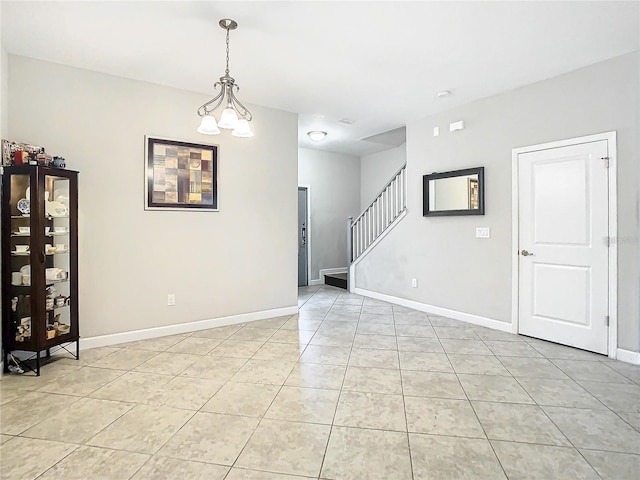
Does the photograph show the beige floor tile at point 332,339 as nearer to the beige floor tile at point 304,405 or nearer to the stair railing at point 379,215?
the beige floor tile at point 304,405

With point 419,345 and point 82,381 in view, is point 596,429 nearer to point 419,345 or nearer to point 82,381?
point 419,345

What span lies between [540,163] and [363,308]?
292cm

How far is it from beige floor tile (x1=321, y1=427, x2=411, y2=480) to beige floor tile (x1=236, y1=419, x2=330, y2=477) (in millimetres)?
66

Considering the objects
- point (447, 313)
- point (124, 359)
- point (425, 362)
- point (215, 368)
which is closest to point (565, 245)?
point (447, 313)

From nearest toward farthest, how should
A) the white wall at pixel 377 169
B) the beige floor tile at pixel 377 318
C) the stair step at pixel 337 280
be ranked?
the beige floor tile at pixel 377 318 < the stair step at pixel 337 280 < the white wall at pixel 377 169

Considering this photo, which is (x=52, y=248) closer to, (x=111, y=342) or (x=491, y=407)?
(x=111, y=342)

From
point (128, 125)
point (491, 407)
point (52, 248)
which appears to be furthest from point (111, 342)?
point (491, 407)

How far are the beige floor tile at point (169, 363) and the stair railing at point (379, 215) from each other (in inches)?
142

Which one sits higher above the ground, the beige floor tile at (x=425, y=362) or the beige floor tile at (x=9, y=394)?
the beige floor tile at (x=425, y=362)

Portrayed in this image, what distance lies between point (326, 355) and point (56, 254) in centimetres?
261

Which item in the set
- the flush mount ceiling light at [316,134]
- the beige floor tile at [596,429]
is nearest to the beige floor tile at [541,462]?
the beige floor tile at [596,429]

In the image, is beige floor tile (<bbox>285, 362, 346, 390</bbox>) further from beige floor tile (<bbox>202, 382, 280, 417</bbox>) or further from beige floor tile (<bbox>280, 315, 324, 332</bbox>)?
beige floor tile (<bbox>280, 315, 324, 332</bbox>)

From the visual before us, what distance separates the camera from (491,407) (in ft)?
7.77

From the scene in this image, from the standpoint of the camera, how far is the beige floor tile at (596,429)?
1.95m
